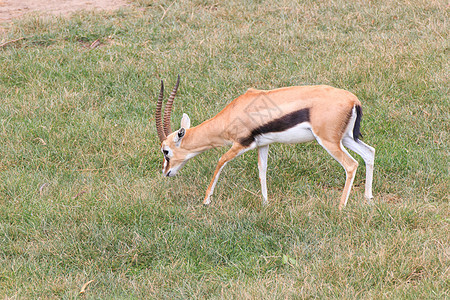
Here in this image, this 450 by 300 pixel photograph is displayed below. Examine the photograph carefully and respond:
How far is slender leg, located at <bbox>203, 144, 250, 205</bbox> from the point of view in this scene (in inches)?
203

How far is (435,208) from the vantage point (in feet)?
15.9

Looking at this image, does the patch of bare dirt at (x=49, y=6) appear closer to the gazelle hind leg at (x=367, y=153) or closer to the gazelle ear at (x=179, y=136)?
the gazelle ear at (x=179, y=136)

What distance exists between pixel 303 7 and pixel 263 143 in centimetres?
515

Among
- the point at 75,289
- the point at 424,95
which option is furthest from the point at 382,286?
the point at 424,95

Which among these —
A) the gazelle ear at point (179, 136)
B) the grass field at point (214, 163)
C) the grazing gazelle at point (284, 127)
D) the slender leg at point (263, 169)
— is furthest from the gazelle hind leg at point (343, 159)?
the gazelle ear at point (179, 136)

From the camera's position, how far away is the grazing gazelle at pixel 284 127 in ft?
15.7

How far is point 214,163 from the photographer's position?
19.8 feet

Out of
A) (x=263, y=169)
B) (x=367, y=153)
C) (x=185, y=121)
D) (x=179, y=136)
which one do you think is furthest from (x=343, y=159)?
(x=185, y=121)

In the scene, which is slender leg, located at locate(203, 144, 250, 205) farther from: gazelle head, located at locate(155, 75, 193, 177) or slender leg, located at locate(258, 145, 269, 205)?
gazelle head, located at locate(155, 75, 193, 177)

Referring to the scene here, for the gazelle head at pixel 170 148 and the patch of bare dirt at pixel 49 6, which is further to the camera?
the patch of bare dirt at pixel 49 6

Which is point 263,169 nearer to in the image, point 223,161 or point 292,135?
point 223,161

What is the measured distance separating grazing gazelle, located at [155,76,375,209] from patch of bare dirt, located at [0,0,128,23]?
17.5 ft

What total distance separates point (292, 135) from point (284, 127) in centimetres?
11

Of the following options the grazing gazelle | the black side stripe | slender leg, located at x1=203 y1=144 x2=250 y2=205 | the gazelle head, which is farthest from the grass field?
the black side stripe
